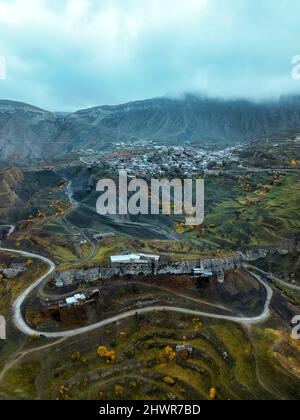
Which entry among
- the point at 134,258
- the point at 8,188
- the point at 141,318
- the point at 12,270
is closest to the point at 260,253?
the point at 134,258

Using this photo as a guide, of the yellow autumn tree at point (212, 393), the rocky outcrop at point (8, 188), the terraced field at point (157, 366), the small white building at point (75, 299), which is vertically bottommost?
the yellow autumn tree at point (212, 393)

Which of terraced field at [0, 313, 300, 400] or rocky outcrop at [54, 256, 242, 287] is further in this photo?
rocky outcrop at [54, 256, 242, 287]

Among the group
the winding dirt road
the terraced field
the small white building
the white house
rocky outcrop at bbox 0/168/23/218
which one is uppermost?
rocky outcrop at bbox 0/168/23/218

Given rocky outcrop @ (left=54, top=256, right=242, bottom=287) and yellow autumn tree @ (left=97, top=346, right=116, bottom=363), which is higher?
rocky outcrop @ (left=54, top=256, right=242, bottom=287)

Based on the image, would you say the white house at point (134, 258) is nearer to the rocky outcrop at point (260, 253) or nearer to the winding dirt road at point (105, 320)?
the winding dirt road at point (105, 320)

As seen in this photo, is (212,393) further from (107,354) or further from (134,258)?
(134,258)

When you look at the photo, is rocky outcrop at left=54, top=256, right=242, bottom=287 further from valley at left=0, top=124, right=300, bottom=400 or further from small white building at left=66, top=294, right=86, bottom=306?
small white building at left=66, top=294, right=86, bottom=306

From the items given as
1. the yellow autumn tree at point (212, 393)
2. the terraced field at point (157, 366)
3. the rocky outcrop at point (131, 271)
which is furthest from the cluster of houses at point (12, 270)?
the yellow autumn tree at point (212, 393)

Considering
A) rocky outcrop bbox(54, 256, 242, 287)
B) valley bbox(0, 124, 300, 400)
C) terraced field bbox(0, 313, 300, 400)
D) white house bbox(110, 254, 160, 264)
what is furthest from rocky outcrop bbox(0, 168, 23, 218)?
terraced field bbox(0, 313, 300, 400)

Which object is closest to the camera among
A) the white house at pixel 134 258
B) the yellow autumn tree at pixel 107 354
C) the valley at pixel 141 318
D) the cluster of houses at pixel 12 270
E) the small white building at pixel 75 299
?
the valley at pixel 141 318

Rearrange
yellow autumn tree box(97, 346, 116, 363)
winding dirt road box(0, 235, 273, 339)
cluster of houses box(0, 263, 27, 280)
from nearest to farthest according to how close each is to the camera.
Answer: yellow autumn tree box(97, 346, 116, 363) → winding dirt road box(0, 235, 273, 339) → cluster of houses box(0, 263, 27, 280)

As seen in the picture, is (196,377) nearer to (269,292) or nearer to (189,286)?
(189,286)
